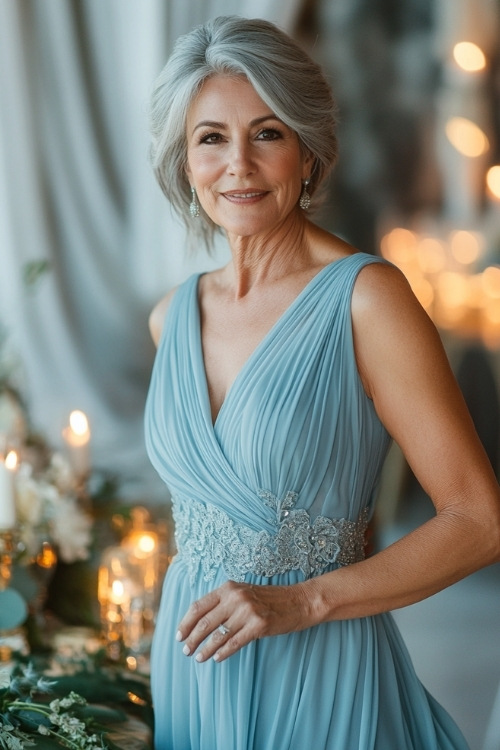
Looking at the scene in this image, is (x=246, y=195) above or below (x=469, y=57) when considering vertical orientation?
below

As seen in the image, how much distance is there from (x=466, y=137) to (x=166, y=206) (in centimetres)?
108

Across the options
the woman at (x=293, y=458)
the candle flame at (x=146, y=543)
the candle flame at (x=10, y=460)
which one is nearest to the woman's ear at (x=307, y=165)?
the woman at (x=293, y=458)

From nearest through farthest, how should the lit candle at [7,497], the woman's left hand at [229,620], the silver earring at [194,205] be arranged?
the woman's left hand at [229,620] → the silver earring at [194,205] → the lit candle at [7,497]

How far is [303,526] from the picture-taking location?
167cm

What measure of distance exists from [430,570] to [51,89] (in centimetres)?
250

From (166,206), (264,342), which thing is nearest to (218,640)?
(264,342)

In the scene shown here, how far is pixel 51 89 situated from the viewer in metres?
3.34

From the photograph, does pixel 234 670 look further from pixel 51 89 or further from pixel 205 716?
pixel 51 89

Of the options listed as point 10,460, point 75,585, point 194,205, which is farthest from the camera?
point 75,585

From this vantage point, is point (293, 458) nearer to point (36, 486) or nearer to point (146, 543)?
point (36, 486)

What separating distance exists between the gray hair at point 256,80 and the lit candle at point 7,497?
0.91 meters

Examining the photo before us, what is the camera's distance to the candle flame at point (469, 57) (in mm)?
3113

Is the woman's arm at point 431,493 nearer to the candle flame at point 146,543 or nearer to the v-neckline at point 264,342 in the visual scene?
the v-neckline at point 264,342

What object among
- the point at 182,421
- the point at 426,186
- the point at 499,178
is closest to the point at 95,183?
the point at 426,186
